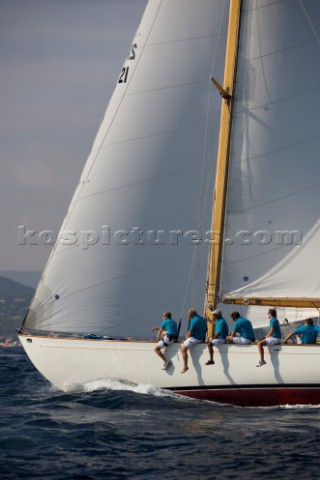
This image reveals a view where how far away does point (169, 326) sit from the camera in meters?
19.3

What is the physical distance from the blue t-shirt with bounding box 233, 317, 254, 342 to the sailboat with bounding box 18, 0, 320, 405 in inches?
46.4

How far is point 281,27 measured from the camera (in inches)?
808

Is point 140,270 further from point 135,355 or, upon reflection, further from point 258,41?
point 258,41

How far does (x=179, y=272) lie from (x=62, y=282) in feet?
9.96

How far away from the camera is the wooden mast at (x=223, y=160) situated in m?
20.3

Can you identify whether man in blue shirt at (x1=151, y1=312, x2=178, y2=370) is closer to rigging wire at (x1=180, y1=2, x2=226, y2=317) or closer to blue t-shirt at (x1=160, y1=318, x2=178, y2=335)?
blue t-shirt at (x1=160, y1=318, x2=178, y2=335)

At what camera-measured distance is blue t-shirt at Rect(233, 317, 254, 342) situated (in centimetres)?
1895

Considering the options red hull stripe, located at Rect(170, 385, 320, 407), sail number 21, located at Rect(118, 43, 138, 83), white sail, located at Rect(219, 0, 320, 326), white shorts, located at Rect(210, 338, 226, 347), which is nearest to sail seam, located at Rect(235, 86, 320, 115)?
white sail, located at Rect(219, 0, 320, 326)

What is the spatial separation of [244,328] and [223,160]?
434 centimetres

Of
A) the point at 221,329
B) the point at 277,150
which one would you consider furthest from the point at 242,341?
the point at 277,150

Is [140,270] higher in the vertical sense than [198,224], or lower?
lower

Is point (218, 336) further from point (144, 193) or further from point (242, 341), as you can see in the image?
point (144, 193)

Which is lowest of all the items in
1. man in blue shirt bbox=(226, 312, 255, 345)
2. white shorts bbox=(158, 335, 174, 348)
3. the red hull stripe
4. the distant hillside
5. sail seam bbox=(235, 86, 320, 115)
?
the red hull stripe

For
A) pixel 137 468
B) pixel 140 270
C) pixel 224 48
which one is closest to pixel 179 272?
pixel 140 270
